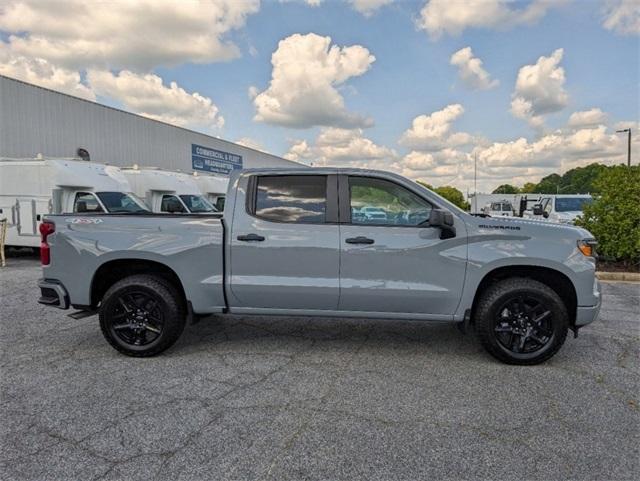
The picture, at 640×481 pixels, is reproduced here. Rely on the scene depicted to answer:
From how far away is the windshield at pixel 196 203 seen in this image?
49.2 ft

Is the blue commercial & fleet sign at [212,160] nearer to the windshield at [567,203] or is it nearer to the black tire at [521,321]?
the windshield at [567,203]

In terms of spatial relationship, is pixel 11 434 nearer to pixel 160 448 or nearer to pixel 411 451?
pixel 160 448

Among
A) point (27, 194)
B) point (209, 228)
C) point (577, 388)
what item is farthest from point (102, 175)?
point (577, 388)

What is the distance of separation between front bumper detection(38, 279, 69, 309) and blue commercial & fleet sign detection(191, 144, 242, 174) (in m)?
23.2

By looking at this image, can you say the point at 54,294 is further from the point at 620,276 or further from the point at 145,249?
the point at 620,276

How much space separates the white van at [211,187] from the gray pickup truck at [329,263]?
1409 cm

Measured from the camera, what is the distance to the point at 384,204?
409 centimetres

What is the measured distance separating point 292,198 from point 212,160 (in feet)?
92.5

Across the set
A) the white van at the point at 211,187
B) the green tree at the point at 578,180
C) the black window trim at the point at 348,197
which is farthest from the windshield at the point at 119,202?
the green tree at the point at 578,180

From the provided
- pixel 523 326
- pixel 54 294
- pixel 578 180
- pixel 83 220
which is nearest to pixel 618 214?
pixel 523 326

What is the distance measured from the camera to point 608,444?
2.76m

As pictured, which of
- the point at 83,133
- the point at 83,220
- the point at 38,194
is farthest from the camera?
the point at 83,133

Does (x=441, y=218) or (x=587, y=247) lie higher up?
(x=441, y=218)

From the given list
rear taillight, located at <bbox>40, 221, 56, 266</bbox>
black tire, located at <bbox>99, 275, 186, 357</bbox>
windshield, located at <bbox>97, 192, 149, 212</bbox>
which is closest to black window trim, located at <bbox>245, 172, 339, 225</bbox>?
black tire, located at <bbox>99, 275, 186, 357</bbox>
